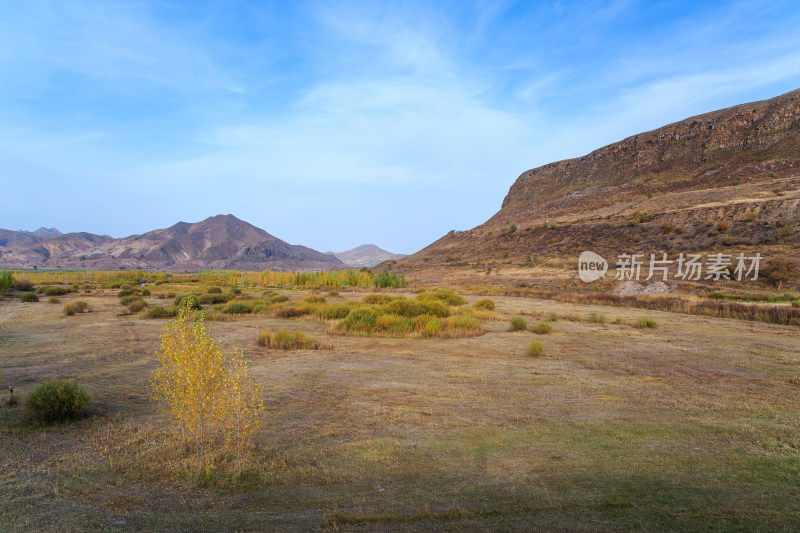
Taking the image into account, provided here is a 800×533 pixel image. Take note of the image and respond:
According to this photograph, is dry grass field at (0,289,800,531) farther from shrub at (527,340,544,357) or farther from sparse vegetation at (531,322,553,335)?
sparse vegetation at (531,322,553,335)

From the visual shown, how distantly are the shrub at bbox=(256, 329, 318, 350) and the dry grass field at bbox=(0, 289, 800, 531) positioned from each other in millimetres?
1751

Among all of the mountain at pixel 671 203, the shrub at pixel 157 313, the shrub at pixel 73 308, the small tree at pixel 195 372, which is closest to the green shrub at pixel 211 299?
the shrub at pixel 73 308

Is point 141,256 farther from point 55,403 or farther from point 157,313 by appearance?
point 55,403

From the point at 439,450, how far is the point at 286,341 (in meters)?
8.50

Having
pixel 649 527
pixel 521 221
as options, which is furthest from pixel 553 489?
pixel 521 221

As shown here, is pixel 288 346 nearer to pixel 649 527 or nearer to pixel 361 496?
pixel 361 496

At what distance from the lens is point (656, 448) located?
5344 millimetres

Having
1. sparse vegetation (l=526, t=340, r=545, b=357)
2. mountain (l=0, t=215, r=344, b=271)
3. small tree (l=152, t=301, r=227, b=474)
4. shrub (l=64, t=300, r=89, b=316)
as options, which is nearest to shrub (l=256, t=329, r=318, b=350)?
sparse vegetation (l=526, t=340, r=545, b=357)

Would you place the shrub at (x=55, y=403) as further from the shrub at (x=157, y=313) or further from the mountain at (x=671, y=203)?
the mountain at (x=671, y=203)

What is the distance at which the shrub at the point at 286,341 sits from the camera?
1270cm

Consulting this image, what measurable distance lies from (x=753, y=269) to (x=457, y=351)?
28.3 m

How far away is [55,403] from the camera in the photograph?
6137 millimetres

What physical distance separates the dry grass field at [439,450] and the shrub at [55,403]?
274 millimetres

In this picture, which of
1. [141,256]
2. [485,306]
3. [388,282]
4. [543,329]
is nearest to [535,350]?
[543,329]
